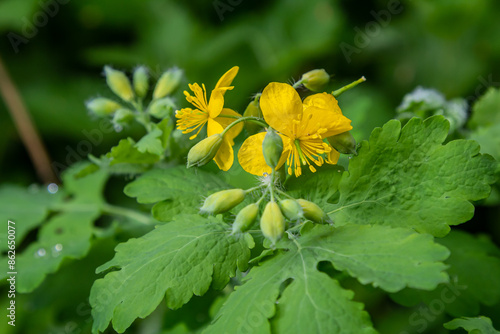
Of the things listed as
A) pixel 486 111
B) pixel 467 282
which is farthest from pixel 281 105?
pixel 486 111

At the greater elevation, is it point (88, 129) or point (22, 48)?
point (22, 48)

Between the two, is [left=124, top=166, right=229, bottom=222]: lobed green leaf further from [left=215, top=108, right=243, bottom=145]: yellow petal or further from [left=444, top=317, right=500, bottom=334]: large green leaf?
[left=444, top=317, right=500, bottom=334]: large green leaf

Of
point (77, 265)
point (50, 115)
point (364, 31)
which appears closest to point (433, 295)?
point (77, 265)

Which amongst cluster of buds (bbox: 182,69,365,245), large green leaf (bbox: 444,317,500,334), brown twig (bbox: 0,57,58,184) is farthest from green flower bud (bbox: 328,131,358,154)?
brown twig (bbox: 0,57,58,184)

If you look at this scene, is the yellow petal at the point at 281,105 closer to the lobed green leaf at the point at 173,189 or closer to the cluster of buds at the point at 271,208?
the cluster of buds at the point at 271,208

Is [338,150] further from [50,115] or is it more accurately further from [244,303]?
[50,115]

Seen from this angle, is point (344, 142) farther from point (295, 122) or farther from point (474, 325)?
point (474, 325)
